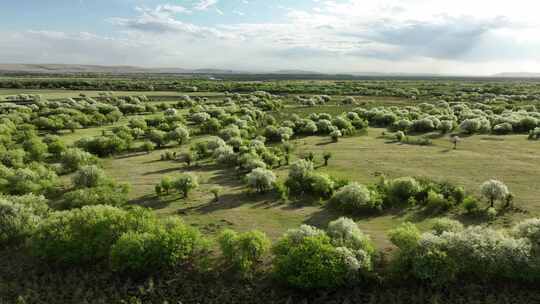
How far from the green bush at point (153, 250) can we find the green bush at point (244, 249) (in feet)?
4.12

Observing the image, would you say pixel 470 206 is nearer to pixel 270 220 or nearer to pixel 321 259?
pixel 321 259

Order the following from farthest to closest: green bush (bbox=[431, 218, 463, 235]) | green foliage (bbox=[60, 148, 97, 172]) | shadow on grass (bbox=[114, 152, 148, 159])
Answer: shadow on grass (bbox=[114, 152, 148, 159]) < green foliage (bbox=[60, 148, 97, 172]) < green bush (bbox=[431, 218, 463, 235])

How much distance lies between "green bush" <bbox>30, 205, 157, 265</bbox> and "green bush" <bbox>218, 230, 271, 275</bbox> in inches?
146

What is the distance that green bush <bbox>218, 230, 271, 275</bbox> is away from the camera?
14430 millimetres

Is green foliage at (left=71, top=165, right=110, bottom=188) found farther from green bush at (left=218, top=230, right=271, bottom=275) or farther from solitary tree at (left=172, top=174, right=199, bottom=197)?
green bush at (left=218, top=230, right=271, bottom=275)

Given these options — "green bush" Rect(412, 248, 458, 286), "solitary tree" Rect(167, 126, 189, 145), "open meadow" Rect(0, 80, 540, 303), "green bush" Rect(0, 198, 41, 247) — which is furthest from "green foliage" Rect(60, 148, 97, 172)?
"green bush" Rect(412, 248, 458, 286)

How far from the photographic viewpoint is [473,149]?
34.4m

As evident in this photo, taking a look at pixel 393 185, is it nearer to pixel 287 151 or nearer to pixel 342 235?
pixel 342 235

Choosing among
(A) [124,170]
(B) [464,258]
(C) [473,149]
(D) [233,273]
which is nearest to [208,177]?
(A) [124,170]

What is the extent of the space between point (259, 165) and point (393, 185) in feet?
32.6

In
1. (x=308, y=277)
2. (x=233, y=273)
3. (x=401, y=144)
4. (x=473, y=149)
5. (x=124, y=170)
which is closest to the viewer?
(x=308, y=277)

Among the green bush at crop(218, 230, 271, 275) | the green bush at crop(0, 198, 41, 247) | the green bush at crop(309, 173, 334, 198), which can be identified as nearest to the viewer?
the green bush at crop(218, 230, 271, 275)

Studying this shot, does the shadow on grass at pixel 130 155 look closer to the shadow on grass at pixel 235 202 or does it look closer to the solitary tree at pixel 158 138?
the solitary tree at pixel 158 138

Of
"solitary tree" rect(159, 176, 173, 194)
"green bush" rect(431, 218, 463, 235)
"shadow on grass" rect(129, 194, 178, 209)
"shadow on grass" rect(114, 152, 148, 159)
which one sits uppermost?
"green bush" rect(431, 218, 463, 235)
